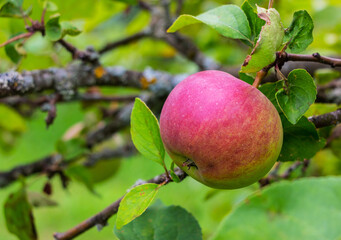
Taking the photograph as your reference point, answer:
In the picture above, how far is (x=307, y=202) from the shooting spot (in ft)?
1.82

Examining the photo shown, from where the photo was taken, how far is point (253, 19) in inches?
28.4

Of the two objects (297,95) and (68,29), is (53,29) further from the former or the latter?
(297,95)

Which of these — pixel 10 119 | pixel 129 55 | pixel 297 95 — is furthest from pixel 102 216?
pixel 129 55

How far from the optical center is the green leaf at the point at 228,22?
2.32ft

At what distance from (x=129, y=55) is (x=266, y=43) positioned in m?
1.95

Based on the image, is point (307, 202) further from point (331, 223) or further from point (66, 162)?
point (66, 162)

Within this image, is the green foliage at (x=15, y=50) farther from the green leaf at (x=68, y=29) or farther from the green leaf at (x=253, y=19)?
the green leaf at (x=253, y=19)

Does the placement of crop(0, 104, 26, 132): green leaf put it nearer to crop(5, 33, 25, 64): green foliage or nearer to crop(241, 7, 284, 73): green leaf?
crop(5, 33, 25, 64): green foliage

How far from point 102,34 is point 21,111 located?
0.90 meters

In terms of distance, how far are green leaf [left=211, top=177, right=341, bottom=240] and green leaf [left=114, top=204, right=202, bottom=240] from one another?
24cm

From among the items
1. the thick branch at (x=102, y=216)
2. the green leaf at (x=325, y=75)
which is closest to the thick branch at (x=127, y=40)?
the green leaf at (x=325, y=75)

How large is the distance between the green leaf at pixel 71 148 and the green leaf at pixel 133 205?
0.76 meters

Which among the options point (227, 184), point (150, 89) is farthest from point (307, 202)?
point (150, 89)

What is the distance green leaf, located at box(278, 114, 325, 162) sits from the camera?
74cm
